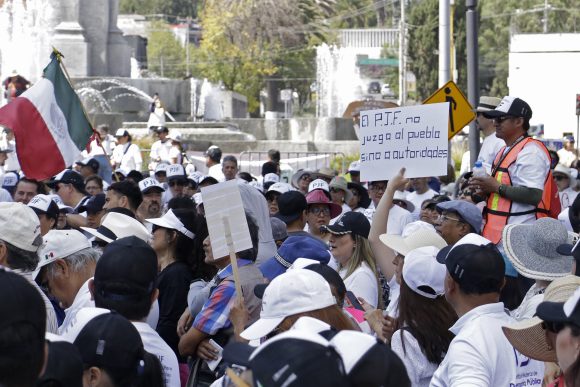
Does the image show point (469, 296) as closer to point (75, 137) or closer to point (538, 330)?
point (538, 330)

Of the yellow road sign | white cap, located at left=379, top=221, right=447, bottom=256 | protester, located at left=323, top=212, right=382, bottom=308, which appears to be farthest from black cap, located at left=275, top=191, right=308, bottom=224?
the yellow road sign

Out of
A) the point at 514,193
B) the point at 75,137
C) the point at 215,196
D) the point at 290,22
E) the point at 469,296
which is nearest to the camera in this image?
the point at 469,296

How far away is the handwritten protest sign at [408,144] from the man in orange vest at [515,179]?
31cm

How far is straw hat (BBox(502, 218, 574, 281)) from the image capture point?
19.1 ft

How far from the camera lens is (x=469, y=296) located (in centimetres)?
512

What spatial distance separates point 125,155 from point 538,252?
15280mm

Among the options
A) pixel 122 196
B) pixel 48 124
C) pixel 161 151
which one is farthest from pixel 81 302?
pixel 161 151

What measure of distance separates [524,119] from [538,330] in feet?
14.3

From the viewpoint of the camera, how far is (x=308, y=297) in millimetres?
4445

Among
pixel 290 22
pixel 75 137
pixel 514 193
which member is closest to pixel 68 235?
pixel 514 193

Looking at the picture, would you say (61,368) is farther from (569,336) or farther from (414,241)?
(414,241)

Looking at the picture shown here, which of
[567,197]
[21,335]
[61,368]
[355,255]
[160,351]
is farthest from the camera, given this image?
[567,197]

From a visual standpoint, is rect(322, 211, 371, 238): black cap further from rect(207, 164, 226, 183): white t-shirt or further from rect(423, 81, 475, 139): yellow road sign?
rect(207, 164, 226, 183): white t-shirt

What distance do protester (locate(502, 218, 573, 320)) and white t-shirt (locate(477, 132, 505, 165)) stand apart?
4743 millimetres
